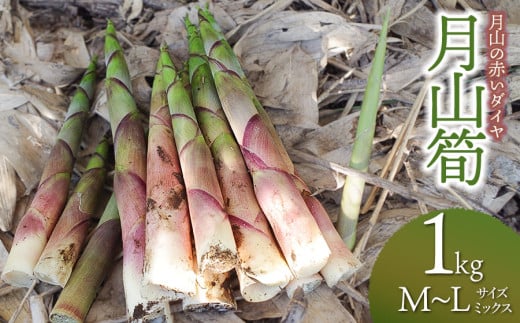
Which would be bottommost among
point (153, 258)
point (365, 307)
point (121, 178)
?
point (365, 307)

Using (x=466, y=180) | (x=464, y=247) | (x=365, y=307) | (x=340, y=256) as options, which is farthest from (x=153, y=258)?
(x=466, y=180)

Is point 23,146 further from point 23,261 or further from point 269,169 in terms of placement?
point 269,169

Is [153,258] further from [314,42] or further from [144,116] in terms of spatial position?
[314,42]

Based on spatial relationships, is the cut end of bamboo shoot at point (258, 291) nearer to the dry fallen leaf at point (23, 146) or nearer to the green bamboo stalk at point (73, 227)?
the green bamboo stalk at point (73, 227)

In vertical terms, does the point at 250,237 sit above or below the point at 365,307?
above

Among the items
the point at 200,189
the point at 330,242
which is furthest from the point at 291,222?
the point at 200,189

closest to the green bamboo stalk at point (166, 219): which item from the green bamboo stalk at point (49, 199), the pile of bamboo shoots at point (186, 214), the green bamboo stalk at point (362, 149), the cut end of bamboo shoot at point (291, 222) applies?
the pile of bamboo shoots at point (186, 214)
